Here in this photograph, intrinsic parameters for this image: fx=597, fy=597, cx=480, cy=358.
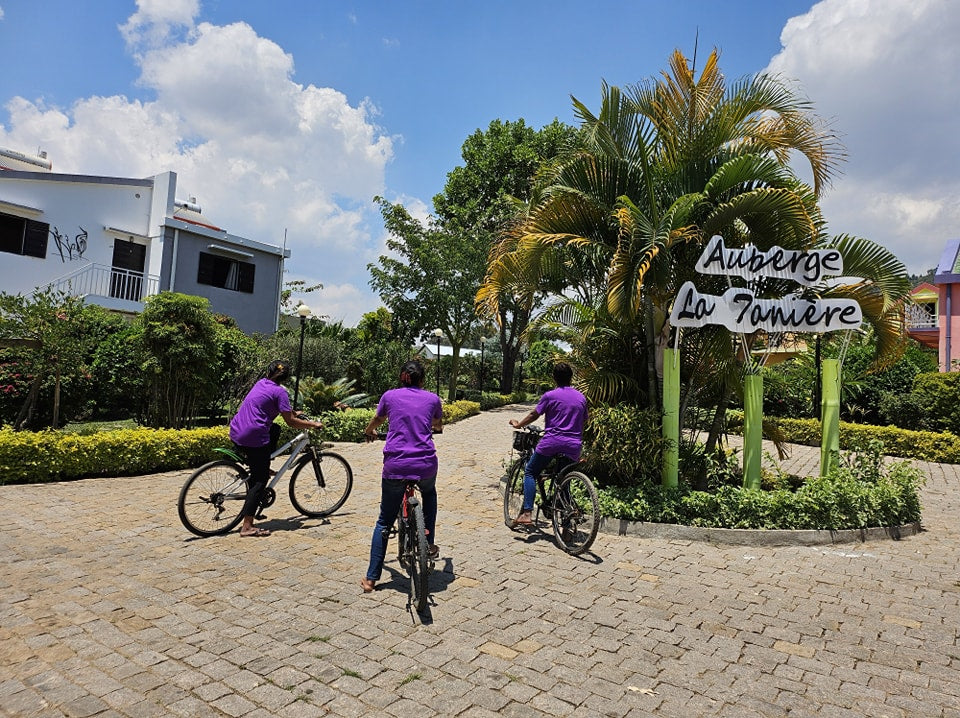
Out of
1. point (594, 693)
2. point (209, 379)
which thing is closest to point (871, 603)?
point (594, 693)

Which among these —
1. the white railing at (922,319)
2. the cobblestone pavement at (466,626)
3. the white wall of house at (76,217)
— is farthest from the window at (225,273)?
the white railing at (922,319)

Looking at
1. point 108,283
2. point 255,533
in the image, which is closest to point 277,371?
point 255,533

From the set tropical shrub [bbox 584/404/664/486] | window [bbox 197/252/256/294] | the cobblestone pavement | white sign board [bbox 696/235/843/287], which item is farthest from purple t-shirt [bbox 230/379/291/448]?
window [bbox 197/252/256/294]

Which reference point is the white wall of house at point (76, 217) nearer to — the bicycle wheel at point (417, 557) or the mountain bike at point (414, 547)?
the mountain bike at point (414, 547)

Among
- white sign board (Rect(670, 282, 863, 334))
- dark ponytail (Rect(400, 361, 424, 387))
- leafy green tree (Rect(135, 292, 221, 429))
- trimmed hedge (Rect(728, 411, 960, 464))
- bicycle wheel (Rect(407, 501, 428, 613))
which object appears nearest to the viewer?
bicycle wheel (Rect(407, 501, 428, 613))

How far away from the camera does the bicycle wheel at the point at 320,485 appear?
255 inches

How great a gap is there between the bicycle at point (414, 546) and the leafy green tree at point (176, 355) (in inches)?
312

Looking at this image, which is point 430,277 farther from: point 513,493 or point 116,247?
point 513,493

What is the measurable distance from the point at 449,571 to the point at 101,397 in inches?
474

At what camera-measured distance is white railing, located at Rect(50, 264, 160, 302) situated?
1759 centimetres

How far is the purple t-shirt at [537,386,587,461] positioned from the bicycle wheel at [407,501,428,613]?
1.86 m

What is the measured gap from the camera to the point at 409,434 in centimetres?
437

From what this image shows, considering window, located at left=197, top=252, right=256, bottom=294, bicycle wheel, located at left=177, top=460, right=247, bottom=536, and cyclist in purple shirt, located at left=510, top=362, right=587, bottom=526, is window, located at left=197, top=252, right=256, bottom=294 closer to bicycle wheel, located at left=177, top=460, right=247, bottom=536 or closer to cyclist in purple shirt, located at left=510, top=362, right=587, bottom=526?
bicycle wheel, located at left=177, top=460, right=247, bottom=536

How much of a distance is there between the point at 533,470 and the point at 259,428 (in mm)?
2649
